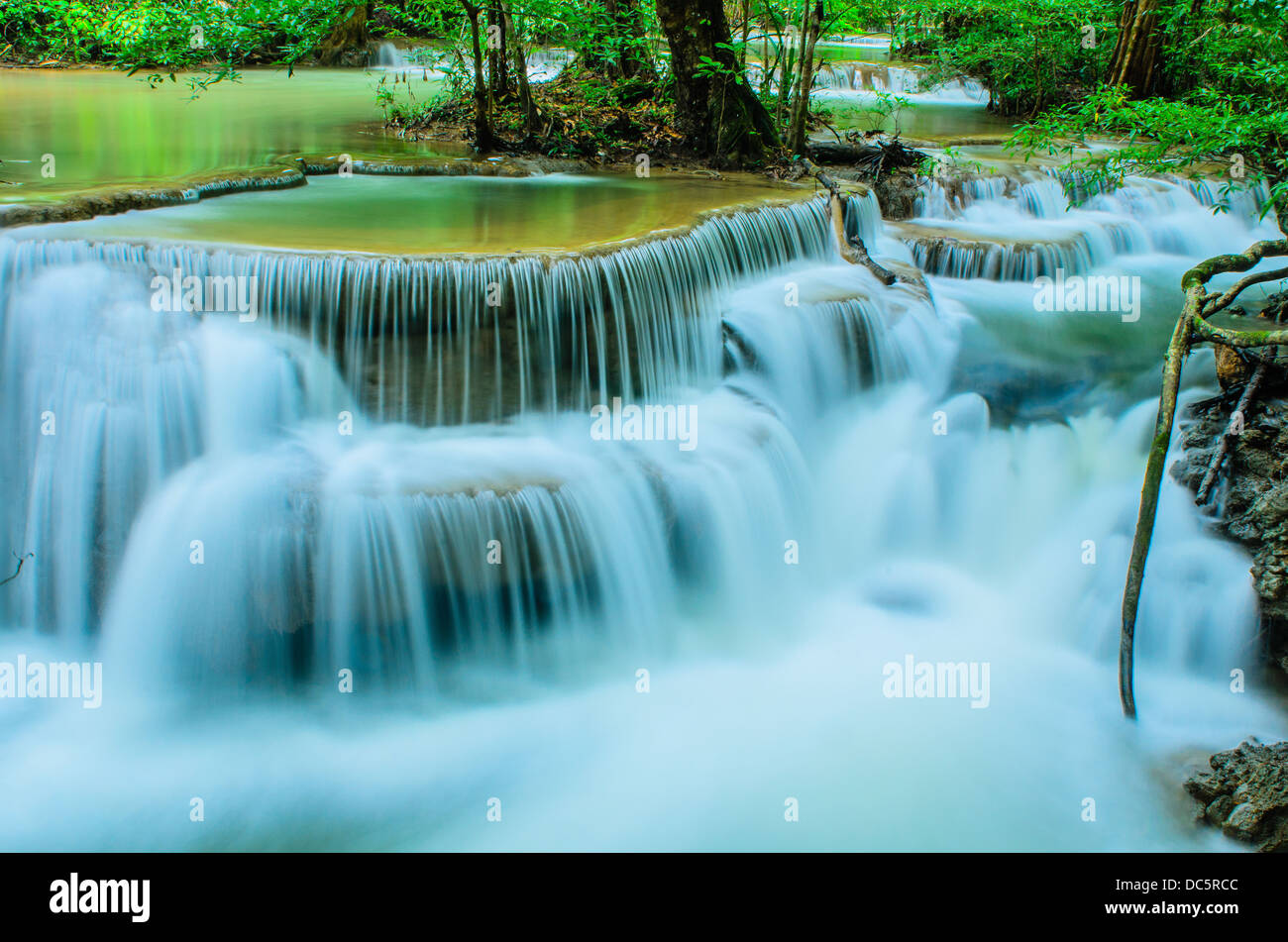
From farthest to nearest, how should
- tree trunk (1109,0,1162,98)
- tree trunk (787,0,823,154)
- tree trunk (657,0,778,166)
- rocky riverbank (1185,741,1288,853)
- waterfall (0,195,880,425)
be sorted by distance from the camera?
1. tree trunk (1109,0,1162,98)
2. tree trunk (657,0,778,166)
3. tree trunk (787,0,823,154)
4. waterfall (0,195,880,425)
5. rocky riverbank (1185,741,1288,853)

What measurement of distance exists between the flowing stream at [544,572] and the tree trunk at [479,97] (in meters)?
3.75

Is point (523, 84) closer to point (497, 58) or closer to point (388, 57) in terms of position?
point (497, 58)

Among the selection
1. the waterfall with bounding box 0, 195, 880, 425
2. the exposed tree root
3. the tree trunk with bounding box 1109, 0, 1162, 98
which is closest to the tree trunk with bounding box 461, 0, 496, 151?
the waterfall with bounding box 0, 195, 880, 425

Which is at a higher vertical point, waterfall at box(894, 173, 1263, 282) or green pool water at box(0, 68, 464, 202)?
green pool water at box(0, 68, 464, 202)

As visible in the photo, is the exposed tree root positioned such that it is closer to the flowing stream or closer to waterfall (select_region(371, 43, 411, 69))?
the flowing stream

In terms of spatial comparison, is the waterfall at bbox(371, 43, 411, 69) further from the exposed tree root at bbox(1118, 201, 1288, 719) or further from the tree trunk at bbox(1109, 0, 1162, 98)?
the exposed tree root at bbox(1118, 201, 1288, 719)

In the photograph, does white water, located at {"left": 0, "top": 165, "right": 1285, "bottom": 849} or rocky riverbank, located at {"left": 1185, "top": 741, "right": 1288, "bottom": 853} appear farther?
white water, located at {"left": 0, "top": 165, "right": 1285, "bottom": 849}

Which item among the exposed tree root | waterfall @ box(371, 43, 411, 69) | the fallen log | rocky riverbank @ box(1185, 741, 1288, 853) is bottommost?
rocky riverbank @ box(1185, 741, 1288, 853)

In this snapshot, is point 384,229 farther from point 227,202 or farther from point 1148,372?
point 1148,372

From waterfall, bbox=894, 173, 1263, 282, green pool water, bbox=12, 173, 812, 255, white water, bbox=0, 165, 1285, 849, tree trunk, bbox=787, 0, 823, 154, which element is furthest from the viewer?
tree trunk, bbox=787, 0, 823, 154

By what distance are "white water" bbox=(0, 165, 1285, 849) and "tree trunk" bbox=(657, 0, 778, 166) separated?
4.53 metres

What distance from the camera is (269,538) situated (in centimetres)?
554

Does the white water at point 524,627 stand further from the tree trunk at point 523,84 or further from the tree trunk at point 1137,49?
the tree trunk at point 1137,49

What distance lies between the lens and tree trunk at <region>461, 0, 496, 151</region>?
410 inches
